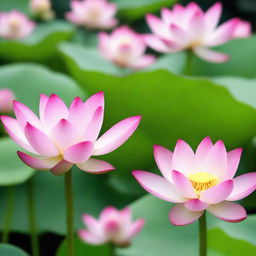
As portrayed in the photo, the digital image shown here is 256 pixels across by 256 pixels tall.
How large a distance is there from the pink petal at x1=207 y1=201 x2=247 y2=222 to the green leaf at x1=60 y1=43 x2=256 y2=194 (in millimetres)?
438

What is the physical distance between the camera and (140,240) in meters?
0.78

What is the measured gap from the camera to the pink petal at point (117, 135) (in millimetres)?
503

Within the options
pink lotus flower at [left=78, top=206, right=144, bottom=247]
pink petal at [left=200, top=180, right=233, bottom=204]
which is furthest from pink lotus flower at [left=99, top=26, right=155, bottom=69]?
pink petal at [left=200, top=180, right=233, bottom=204]

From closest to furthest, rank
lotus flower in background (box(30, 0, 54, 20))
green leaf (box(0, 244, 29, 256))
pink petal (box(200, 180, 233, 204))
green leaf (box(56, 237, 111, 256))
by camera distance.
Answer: pink petal (box(200, 180, 233, 204)) → green leaf (box(0, 244, 29, 256)) → green leaf (box(56, 237, 111, 256)) → lotus flower in background (box(30, 0, 54, 20))

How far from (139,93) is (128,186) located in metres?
0.18

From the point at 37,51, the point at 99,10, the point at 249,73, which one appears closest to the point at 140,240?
the point at 249,73

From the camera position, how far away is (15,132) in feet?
1.73

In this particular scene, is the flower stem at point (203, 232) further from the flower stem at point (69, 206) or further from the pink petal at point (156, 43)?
the pink petal at point (156, 43)

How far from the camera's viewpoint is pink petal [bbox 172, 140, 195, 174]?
1.66ft

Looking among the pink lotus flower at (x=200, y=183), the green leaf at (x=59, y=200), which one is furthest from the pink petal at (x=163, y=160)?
the green leaf at (x=59, y=200)

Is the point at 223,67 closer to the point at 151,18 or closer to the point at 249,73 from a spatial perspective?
the point at 249,73

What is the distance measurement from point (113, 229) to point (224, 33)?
1.69ft

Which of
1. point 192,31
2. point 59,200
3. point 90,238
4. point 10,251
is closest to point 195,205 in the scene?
point 10,251

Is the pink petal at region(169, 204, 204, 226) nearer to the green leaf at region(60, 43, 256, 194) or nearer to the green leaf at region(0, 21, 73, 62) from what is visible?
Result: the green leaf at region(60, 43, 256, 194)
